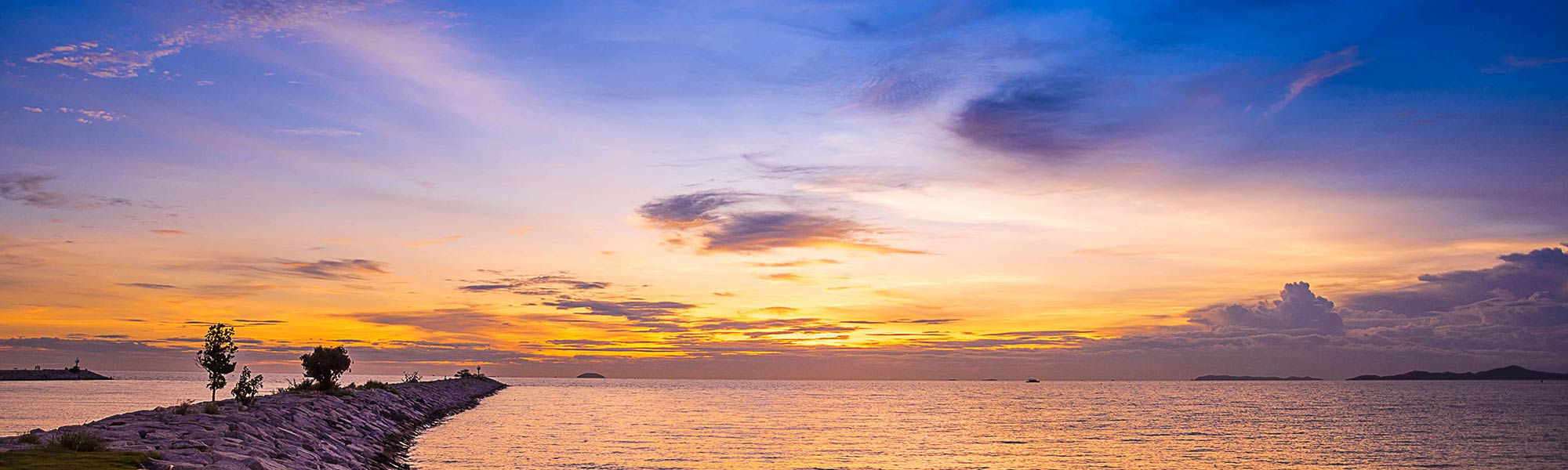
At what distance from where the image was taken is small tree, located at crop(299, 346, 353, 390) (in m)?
68.4

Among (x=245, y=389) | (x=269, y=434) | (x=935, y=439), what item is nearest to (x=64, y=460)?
(x=269, y=434)

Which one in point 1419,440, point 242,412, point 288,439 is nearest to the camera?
point 288,439

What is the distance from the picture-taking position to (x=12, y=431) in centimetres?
4294

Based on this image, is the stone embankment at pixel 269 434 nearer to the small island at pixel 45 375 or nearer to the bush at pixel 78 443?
the bush at pixel 78 443

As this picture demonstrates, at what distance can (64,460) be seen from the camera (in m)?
21.3

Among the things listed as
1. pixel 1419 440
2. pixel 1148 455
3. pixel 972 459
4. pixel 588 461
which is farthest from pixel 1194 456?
pixel 588 461

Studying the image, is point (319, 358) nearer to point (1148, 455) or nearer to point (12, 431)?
point (12, 431)

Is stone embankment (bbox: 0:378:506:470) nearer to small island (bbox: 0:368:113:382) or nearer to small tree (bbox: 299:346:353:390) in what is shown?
small tree (bbox: 299:346:353:390)

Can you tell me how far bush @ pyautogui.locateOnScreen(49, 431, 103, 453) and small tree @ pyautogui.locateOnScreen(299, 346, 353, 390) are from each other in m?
46.0

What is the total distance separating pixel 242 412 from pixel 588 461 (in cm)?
1417

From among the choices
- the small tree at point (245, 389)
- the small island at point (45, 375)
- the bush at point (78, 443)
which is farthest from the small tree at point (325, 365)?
the small island at point (45, 375)

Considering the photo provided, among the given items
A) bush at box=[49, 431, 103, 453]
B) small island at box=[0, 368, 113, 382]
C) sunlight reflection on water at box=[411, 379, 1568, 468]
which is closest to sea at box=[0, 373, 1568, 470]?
sunlight reflection on water at box=[411, 379, 1568, 468]

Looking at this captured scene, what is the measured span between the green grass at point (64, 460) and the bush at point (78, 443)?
345mm

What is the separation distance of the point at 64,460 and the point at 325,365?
50.7 m
